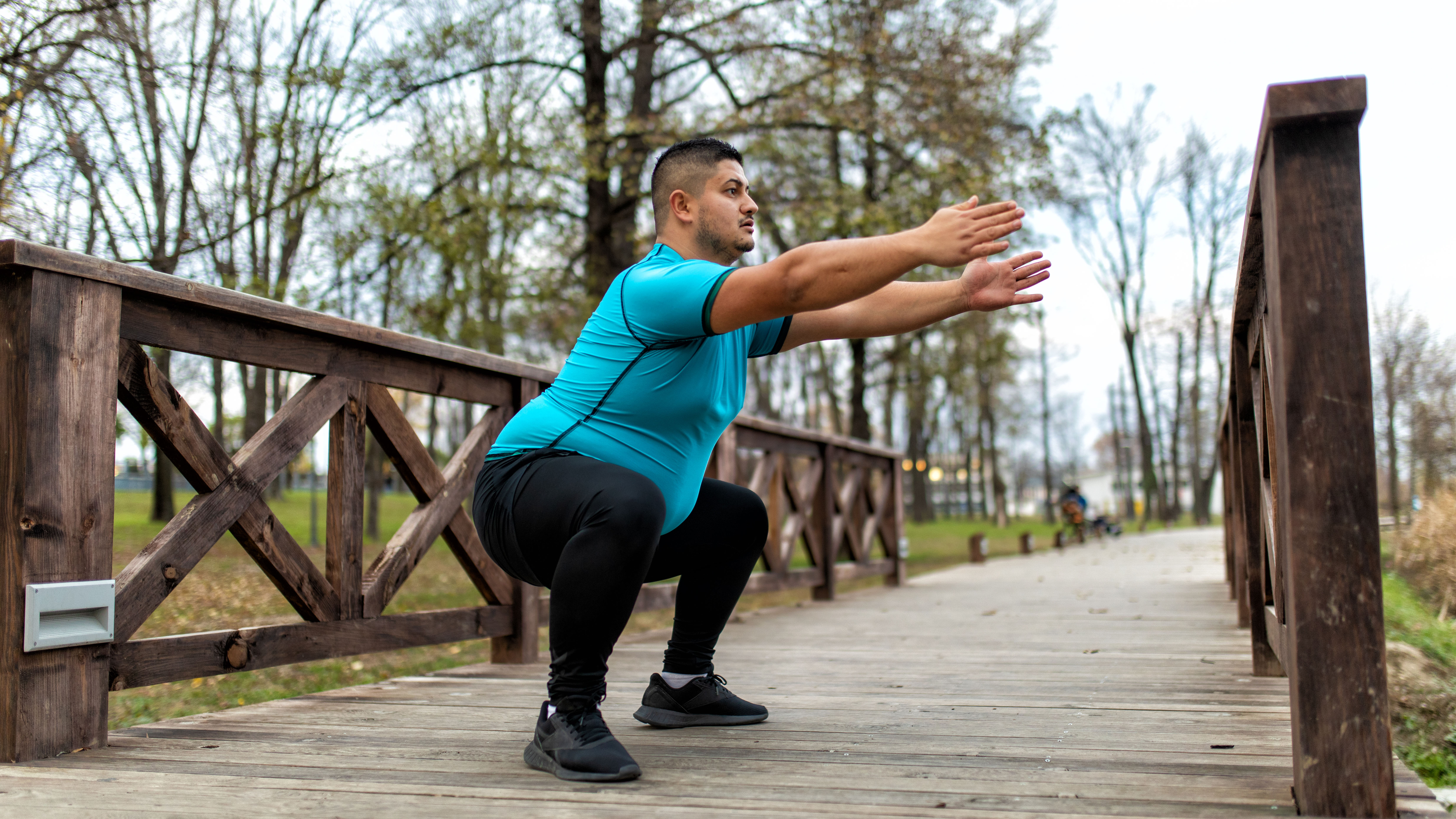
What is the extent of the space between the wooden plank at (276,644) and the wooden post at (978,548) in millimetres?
9370

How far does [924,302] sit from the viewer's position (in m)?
2.33

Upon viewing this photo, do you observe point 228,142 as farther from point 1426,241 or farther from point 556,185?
point 1426,241

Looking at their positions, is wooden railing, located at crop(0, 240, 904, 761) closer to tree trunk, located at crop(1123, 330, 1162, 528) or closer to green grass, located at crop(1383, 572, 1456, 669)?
green grass, located at crop(1383, 572, 1456, 669)

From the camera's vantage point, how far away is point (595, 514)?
1.95m

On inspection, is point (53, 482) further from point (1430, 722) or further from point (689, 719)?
point (1430, 722)

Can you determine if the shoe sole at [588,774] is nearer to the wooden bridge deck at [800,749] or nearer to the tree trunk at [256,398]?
the wooden bridge deck at [800,749]

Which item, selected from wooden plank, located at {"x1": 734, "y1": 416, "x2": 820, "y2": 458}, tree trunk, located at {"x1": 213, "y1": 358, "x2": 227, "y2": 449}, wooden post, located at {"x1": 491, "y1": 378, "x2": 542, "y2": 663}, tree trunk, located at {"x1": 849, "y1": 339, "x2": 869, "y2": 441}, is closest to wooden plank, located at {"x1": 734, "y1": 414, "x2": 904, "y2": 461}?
wooden plank, located at {"x1": 734, "y1": 416, "x2": 820, "y2": 458}

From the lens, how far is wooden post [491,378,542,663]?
3.53m

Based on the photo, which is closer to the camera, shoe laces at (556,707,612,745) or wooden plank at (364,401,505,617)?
shoe laces at (556,707,612,745)

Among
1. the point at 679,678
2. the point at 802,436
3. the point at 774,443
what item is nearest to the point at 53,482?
the point at 679,678

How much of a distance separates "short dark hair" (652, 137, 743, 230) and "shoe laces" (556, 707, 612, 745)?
109cm

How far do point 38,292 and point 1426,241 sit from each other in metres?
23.9

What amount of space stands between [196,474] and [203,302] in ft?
1.27

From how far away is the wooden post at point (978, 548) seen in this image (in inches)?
468
